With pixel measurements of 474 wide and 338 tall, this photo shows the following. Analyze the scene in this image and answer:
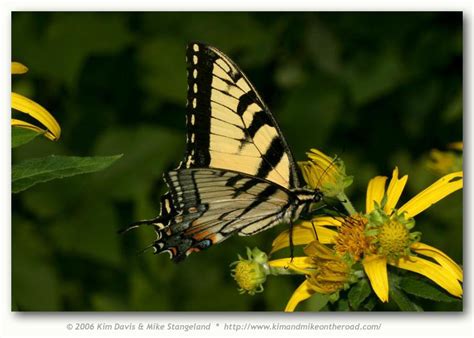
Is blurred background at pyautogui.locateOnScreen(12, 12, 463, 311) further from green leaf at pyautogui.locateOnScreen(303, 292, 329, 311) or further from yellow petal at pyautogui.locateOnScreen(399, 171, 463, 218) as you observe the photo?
yellow petal at pyautogui.locateOnScreen(399, 171, 463, 218)

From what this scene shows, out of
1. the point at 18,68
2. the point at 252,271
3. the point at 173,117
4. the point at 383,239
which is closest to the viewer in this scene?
the point at 383,239

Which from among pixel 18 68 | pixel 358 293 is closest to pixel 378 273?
pixel 358 293

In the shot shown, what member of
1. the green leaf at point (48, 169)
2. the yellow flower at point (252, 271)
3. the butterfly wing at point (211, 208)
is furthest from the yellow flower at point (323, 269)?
the green leaf at point (48, 169)

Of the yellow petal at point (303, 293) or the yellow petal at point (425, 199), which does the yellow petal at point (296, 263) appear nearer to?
the yellow petal at point (303, 293)

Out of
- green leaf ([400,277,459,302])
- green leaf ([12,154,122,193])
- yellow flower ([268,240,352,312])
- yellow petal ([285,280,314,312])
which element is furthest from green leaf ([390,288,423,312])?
green leaf ([12,154,122,193])

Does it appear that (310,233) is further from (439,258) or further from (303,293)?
(439,258)
